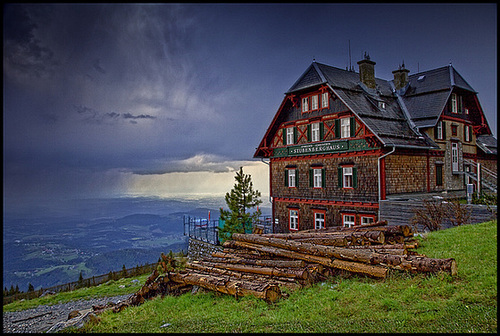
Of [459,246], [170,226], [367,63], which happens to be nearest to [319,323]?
[459,246]

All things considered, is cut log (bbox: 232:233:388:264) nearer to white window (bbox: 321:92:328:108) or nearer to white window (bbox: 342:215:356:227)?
white window (bbox: 342:215:356:227)

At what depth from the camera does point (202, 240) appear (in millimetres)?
31703

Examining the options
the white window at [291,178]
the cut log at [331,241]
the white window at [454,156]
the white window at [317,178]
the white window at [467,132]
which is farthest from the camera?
the white window at [467,132]

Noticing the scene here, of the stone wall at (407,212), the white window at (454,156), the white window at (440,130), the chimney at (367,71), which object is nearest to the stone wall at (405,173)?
the stone wall at (407,212)

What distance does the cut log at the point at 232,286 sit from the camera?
30.7 feet

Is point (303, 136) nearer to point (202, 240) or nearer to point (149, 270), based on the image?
point (202, 240)

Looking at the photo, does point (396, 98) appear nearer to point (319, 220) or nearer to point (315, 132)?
point (315, 132)

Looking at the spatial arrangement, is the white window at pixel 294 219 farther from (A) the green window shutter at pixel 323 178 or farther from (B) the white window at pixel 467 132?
(B) the white window at pixel 467 132

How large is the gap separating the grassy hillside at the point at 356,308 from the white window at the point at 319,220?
44.3ft

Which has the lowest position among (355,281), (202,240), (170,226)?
(170,226)

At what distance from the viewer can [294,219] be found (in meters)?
27.0

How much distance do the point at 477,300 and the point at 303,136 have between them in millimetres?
19472

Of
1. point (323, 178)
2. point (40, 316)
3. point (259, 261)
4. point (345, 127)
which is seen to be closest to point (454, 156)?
point (345, 127)

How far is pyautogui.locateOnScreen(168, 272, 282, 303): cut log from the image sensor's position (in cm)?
934
